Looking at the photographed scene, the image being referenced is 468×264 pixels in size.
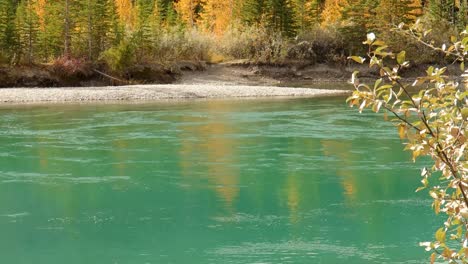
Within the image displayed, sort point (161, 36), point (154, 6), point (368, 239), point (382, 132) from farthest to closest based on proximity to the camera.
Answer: point (154, 6)
point (161, 36)
point (382, 132)
point (368, 239)

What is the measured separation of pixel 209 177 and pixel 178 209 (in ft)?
7.31

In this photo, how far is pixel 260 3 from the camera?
46000 millimetres

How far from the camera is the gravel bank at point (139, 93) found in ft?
89.2

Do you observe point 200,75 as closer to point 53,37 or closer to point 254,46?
point 254,46

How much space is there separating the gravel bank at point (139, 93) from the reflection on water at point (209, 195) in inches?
373

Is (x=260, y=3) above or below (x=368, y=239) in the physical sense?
above

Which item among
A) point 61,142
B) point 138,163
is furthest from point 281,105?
point 138,163

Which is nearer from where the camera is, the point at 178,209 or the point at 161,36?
the point at 178,209

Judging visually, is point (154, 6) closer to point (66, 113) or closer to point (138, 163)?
point (66, 113)

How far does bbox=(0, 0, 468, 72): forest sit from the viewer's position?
35.6 m


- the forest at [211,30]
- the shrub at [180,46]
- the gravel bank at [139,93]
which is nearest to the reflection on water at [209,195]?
the gravel bank at [139,93]

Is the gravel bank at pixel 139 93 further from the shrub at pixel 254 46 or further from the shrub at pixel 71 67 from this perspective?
the shrub at pixel 254 46

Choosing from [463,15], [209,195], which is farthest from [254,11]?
[209,195]

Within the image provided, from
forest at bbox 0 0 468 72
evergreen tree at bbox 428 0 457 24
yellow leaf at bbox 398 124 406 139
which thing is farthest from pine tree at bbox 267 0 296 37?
yellow leaf at bbox 398 124 406 139
